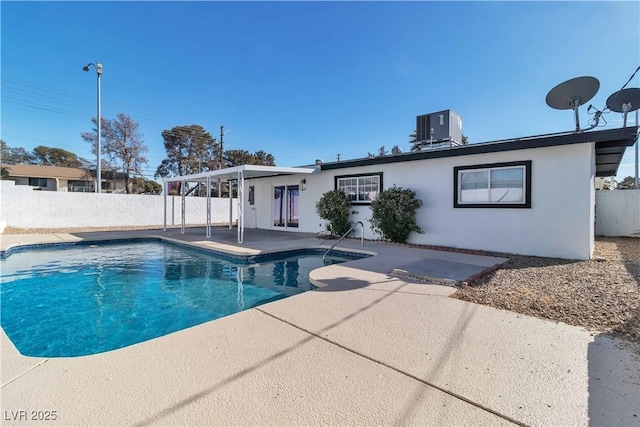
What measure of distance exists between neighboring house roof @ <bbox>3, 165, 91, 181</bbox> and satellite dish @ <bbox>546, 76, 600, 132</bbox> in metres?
43.7

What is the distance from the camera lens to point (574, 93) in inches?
298

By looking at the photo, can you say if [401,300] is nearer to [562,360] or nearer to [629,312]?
[562,360]

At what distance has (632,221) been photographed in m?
11.9

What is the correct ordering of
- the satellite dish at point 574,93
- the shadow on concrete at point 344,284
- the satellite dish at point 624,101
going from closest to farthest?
the shadow on concrete at point 344,284
the satellite dish at point 574,93
the satellite dish at point 624,101

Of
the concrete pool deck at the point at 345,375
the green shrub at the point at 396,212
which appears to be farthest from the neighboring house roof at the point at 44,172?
the concrete pool deck at the point at 345,375

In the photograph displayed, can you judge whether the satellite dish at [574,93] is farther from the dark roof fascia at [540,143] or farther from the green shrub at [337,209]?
the green shrub at [337,209]

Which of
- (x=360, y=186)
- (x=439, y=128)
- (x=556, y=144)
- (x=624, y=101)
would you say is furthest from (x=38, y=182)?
(x=624, y=101)

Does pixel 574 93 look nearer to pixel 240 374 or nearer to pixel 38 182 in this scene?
pixel 240 374

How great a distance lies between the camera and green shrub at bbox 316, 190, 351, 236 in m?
10.9

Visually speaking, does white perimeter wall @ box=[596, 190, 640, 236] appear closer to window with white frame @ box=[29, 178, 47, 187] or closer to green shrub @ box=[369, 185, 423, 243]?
green shrub @ box=[369, 185, 423, 243]

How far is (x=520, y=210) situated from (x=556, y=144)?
1770 mm

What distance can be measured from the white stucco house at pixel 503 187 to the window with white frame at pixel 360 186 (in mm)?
38

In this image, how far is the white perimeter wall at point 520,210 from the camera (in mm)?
6977

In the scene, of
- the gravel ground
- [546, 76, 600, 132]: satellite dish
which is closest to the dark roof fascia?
[546, 76, 600, 132]: satellite dish
